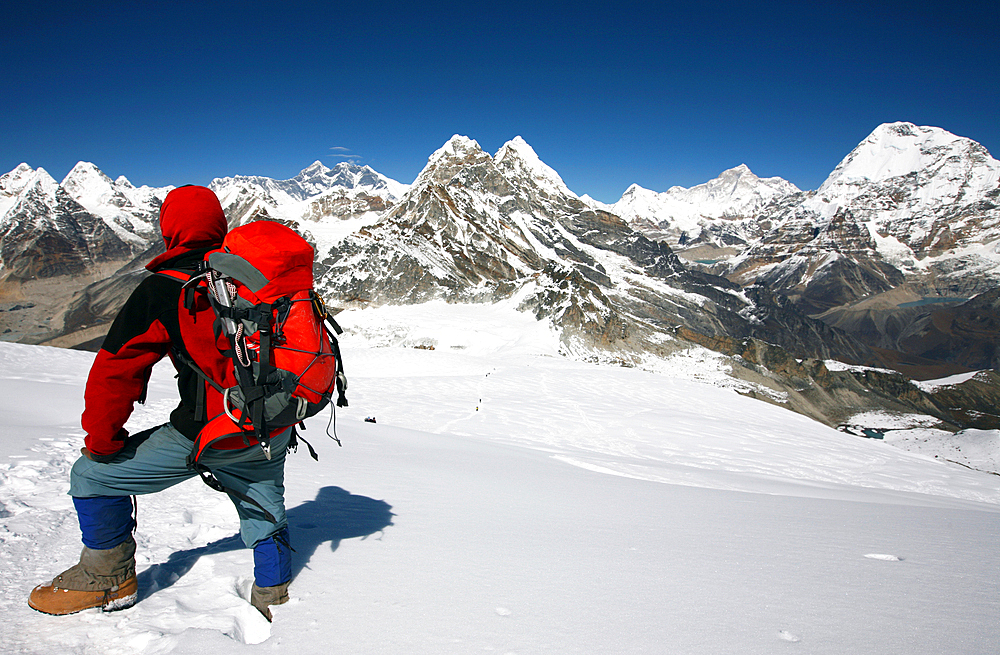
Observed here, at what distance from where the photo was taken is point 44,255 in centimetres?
19838

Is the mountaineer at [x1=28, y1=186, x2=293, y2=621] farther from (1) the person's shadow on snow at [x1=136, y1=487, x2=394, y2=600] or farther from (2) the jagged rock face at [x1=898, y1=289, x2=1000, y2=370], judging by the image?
(2) the jagged rock face at [x1=898, y1=289, x2=1000, y2=370]

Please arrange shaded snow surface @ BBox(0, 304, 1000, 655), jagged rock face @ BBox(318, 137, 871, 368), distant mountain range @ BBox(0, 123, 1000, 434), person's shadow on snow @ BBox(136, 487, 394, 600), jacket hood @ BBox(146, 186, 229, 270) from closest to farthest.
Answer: shaded snow surface @ BBox(0, 304, 1000, 655)
jacket hood @ BBox(146, 186, 229, 270)
person's shadow on snow @ BBox(136, 487, 394, 600)
jagged rock face @ BBox(318, 137, 871, 368)
distant mountain range @ BBox(0, 123, 1000, 434)

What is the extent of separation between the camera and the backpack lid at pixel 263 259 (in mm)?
2186

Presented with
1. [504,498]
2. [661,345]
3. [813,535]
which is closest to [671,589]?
[813,535]

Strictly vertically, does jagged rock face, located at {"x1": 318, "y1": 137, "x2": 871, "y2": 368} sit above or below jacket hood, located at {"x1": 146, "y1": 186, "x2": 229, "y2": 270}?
above

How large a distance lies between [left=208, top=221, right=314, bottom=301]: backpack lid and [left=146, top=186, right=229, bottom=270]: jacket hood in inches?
9.5

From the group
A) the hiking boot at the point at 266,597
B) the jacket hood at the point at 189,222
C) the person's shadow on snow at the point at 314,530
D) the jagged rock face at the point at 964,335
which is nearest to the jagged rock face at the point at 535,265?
the jagged rock face at the point at 964,335

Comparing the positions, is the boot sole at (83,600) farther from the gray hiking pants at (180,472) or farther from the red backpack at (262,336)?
the red backpack at (262,336)

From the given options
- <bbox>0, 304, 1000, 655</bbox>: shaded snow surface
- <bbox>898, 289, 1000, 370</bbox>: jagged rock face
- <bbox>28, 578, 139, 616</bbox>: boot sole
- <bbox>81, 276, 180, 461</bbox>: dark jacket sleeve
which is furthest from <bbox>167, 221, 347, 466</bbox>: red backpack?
<bbox>898, 289, 1000, 370</bbox>: jagged rock face

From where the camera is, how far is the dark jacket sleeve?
83.7 inches

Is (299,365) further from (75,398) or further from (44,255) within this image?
(44,255)

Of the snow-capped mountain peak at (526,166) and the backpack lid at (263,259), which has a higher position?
the snow-capped mountain peak at (526,166)

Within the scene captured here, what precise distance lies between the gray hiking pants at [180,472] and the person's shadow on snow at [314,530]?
0.85 ft

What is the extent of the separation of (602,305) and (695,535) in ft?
203
